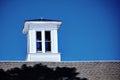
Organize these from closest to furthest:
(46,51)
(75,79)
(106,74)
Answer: (75,79) → (106,74) → (46,51)

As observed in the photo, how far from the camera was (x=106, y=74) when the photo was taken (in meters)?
14.2

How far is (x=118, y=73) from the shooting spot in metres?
14.3

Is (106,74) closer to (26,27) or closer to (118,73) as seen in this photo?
(118,73)

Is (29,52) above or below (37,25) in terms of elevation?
below

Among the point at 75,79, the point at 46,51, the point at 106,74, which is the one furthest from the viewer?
the point at 46,51

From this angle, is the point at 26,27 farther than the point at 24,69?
Yes

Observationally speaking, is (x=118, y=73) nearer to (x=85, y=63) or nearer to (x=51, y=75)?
(x=85, y=63)

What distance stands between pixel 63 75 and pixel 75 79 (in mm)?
267

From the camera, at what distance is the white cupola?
48.7 ft

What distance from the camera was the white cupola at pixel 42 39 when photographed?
585 inches

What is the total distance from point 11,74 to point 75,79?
1.36 metres

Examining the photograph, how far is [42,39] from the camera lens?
15.0 meters

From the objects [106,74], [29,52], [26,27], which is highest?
[26,27]

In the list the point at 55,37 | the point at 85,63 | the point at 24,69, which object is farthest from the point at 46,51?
the point at 24,69
